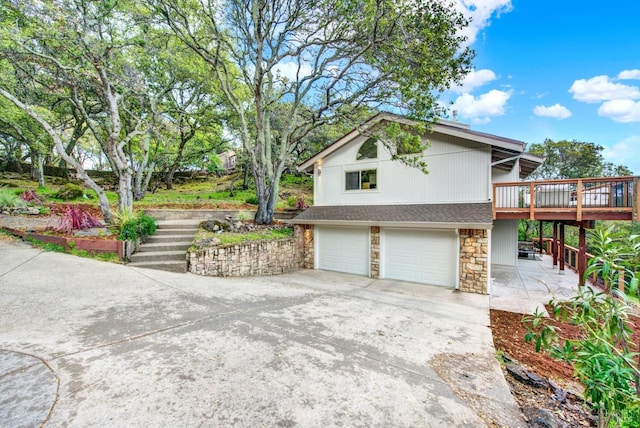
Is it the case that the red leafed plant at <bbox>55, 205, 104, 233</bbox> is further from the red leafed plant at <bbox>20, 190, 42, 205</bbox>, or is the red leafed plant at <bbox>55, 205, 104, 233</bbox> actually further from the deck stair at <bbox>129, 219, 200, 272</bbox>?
the red leafed plant at <bbox>20, 190, 42, 205</bbox>

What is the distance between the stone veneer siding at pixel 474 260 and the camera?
24.8ft

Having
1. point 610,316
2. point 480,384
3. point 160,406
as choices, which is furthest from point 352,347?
point 610,316

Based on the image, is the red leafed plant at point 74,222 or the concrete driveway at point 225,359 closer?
the concrete driveway at point 225,359

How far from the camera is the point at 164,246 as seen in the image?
7.79 m

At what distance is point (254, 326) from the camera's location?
4.06 metres

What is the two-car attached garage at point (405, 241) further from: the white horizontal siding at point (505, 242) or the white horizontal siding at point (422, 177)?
the white horizontal siding at point (505, 242)

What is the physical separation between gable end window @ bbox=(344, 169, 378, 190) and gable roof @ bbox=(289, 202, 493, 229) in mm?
838

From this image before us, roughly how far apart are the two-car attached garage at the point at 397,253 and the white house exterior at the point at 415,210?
32 mm

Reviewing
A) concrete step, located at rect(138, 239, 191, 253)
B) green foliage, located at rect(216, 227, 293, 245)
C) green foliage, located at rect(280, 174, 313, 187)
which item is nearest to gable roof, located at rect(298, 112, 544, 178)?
green foliage, located at rect(216, 227, 293, 245)

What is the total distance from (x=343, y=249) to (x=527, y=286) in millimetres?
6281

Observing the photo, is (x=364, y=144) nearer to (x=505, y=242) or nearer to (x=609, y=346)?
(x=505, y=242)

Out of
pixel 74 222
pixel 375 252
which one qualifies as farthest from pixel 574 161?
pixel 74 222

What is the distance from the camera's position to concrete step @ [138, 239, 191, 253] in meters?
7.58

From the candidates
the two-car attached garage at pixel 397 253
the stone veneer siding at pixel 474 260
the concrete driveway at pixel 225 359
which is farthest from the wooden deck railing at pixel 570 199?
the concrete driveway at pixel 225 359
